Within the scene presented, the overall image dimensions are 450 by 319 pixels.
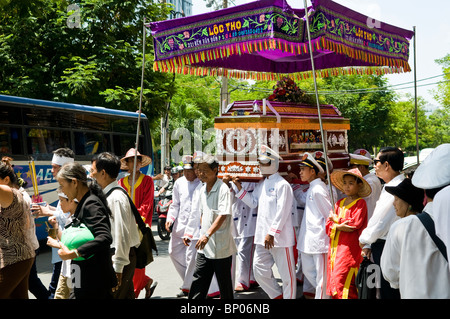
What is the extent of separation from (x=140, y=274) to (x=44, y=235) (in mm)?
5794

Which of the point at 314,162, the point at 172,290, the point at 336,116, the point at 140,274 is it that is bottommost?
the point at 172,290

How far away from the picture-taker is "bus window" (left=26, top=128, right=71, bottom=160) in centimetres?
1120

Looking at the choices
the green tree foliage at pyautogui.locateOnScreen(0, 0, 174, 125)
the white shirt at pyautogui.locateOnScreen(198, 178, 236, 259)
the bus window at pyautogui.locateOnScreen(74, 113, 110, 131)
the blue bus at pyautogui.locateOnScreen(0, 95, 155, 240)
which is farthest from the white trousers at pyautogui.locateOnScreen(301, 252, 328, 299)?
the green tree foliage at pyautogui.locateOnScreen(0, 0, 174, 125)

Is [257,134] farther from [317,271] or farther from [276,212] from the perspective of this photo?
[317,271]

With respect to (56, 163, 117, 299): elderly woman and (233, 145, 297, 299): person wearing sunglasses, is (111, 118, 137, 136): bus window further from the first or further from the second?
(56, 163, 117, 299): elderly woman

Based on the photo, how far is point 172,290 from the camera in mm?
7250

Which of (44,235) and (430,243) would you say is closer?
(430,243)

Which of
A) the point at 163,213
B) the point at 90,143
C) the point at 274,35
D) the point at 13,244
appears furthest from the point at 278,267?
the point at 90,143

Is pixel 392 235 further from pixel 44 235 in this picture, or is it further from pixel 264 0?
pixel 44 235

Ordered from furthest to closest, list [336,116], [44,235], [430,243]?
1. [44,235]
2. [336,116]
3. [430,243]

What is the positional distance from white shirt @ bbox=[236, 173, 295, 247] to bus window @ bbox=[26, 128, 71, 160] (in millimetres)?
6572

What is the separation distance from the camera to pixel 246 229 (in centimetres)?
739

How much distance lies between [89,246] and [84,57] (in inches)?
489
